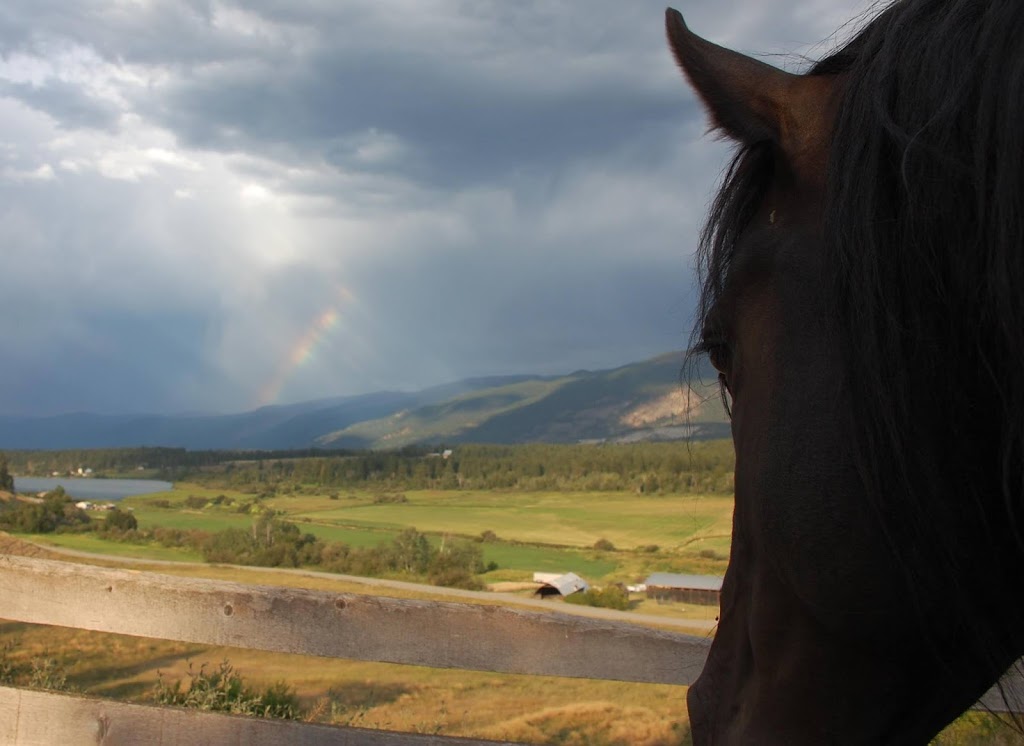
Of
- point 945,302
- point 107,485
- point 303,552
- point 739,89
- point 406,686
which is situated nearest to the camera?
point 945,302

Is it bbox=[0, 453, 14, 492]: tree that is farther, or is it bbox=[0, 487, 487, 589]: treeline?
bbox=[0, 453, 14, 492]: tree

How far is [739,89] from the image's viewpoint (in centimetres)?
120

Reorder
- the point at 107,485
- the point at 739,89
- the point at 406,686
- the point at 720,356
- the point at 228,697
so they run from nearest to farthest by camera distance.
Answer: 1. the point at 739,89
2. the point at 720,356
3. the point at 228,697
4. the point at 406,686
5. the point at 107,485

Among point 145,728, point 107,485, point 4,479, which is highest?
point 145,728

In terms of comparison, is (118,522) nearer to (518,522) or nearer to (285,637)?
(285,637)

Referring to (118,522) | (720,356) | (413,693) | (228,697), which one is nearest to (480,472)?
(118,522)

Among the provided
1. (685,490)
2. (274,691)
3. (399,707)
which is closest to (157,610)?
(274,691)

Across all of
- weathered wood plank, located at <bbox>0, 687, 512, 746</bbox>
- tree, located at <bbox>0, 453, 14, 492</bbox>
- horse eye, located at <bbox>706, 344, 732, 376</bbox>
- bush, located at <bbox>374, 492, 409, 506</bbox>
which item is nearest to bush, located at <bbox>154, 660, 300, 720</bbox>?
weathered wood plank, located at <bbox>0, 687, 512, 746</bbox>

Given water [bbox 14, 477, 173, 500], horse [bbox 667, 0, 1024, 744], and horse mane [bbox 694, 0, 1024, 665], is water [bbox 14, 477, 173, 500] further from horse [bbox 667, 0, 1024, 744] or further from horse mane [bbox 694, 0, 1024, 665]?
horse mane [bbox 694, 0, 1024, 665]

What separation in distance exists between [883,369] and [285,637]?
2699 mm

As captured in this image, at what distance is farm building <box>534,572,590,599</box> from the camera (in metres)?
15.6

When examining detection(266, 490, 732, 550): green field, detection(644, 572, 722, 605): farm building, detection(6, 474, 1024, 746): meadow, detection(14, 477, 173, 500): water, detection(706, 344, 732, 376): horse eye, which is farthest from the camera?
detection(14, 477, 173, 500): water

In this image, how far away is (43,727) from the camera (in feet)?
10.4

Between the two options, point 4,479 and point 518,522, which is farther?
point 518,522
